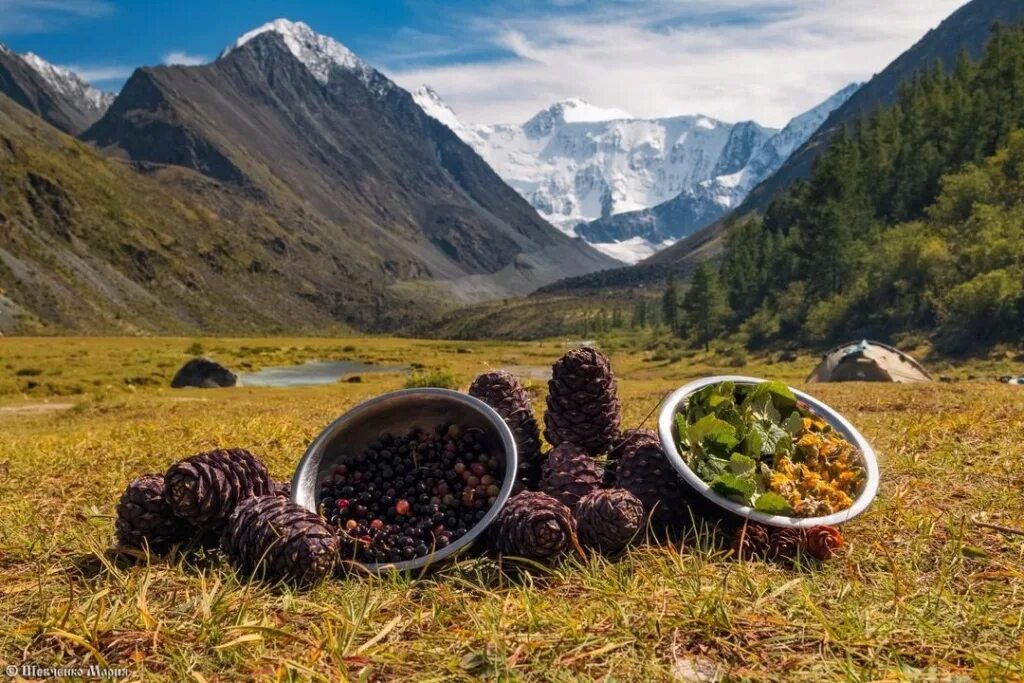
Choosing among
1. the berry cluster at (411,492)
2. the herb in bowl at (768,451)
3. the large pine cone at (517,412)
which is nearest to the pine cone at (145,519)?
the berry cluster at (411,492)

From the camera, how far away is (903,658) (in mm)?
3484

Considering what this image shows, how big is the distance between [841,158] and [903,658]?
369ft

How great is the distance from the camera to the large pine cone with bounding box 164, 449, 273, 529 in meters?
5.24

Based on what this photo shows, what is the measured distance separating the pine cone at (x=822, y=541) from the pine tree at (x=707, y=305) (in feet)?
377

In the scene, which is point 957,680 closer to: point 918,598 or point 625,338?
point 918,598

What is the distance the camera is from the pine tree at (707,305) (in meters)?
119

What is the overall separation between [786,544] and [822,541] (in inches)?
8.6

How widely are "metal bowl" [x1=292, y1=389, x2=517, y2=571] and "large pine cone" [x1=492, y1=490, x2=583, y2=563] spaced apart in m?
0.33

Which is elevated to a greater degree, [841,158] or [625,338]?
[841,158]

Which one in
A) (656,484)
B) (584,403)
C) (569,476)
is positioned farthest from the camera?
(584,403)

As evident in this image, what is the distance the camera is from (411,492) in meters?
5.56

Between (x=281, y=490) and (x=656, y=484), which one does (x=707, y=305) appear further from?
(x=281, y=490)

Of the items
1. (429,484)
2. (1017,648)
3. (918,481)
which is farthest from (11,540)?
(918,481)

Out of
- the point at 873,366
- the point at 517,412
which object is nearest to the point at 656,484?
the point at 517,412
